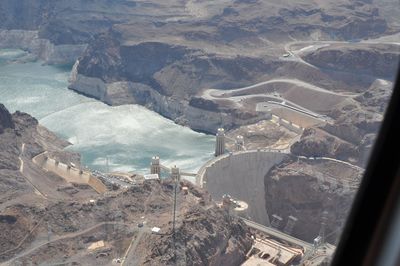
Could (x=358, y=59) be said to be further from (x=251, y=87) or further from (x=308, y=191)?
(x=308, y=191)

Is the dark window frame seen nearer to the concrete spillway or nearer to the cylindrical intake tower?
the concrete spillway

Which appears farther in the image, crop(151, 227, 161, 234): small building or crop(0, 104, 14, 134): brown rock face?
crop(0, 104, 14, 134): brown rock face

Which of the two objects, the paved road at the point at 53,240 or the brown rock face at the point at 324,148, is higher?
the brown rock face at the point at 324,148

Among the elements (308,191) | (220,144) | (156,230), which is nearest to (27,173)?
(156,230)

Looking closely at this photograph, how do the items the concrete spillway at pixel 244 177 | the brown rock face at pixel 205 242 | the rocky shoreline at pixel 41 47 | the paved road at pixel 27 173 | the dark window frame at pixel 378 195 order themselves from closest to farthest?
the dark window frame at pixel 378 195 < the brown rock face at pixel 205 242 < the paved road at pixel 27 173 < the concrete spillway at pixel 244 177 < the rocky shoreline at pixel 41 47

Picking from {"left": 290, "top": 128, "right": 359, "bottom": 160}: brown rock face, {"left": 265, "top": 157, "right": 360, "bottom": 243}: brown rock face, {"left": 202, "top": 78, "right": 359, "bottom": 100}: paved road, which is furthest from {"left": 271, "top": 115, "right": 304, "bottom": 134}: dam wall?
{"left": 265, "top": 157, "right": 360, "bottom": 243}: brown rock face

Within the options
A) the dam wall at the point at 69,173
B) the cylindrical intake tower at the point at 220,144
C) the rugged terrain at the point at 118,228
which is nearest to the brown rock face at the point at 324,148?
the cylindrical intake tower at the point at 220,144

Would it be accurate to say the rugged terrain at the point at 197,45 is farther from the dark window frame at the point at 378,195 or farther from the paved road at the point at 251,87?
the dark window frame at the point at 378,195
